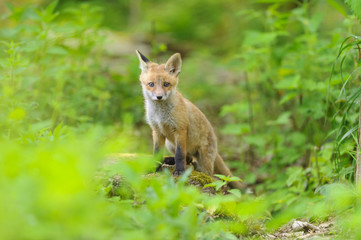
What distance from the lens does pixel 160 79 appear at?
495cm

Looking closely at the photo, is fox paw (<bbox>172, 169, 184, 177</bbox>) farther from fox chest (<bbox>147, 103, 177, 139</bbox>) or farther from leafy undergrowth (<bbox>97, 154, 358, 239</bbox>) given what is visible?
fox chest (<bbox>147, 103, 177, 139</bbox>)

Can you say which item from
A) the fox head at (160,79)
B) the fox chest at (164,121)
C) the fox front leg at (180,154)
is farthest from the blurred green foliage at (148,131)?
the fox head at (160,79)

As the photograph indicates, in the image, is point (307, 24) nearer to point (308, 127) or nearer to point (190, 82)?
point (308, 127)

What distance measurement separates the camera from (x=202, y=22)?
57.2 ft

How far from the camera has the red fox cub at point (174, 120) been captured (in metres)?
4.84

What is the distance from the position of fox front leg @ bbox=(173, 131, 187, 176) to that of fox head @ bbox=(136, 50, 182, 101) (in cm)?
49

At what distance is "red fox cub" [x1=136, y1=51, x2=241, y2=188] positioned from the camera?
4.84m

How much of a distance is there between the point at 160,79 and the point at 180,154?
0.94 m

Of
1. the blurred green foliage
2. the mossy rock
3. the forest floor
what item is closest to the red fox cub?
the mossy rock

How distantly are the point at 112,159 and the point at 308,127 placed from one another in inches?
135

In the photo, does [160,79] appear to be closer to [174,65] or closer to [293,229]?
[174,65]

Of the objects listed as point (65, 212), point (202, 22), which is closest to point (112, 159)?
point (65, 212)

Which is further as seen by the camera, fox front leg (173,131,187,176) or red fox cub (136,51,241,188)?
red fox cub (136,51,241,188)

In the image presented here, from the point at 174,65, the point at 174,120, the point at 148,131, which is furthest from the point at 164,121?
the point at 148,131
